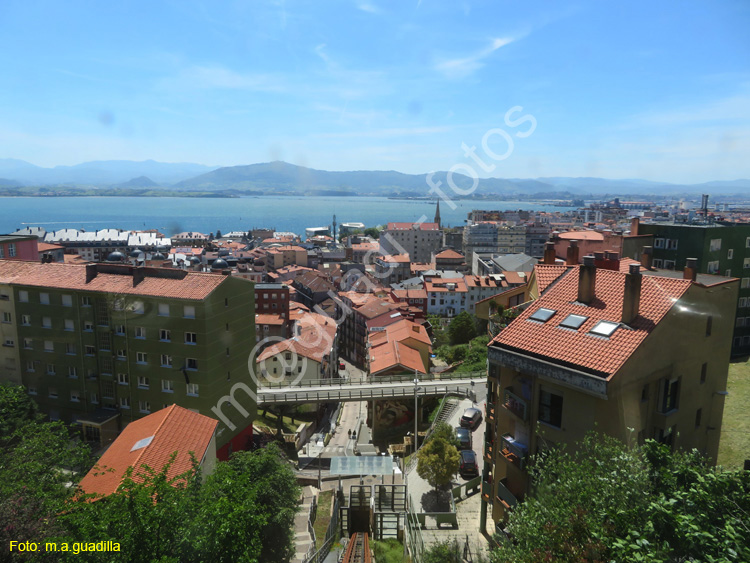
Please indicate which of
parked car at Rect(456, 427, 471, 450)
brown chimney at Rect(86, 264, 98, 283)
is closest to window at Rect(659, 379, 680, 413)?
parked car at Rect(456, 427, 471, 450)

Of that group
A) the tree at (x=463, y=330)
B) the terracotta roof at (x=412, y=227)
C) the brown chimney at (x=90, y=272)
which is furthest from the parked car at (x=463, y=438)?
the terracotta roof at (x=412, y=227)

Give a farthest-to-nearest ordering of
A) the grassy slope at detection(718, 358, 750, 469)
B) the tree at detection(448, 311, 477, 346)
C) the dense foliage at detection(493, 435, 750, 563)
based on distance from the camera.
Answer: the tree at detection(448, 311, 477, 346) → the grassy slope at detection(718, 358, 750, 469) → the dense foliage at detection(493, 435, 750, 563)

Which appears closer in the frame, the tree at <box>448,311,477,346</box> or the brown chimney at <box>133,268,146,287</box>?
the brown chimney at <box>133,268,146,287</box>

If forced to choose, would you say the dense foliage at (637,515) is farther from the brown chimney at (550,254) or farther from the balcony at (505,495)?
the brown chimney at (550,254)

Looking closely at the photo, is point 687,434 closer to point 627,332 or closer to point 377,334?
point 627,332

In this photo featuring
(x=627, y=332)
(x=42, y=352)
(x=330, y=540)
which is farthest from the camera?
(x=42, y=352)

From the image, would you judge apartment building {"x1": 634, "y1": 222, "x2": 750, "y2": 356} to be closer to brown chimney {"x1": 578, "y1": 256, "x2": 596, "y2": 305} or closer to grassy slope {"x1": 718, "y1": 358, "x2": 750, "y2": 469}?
grassy slope {"x1": 718, "y1": 358, "x2": 750, "y2": 469}

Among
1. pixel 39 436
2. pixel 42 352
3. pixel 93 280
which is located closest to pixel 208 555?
pixel 39 436
